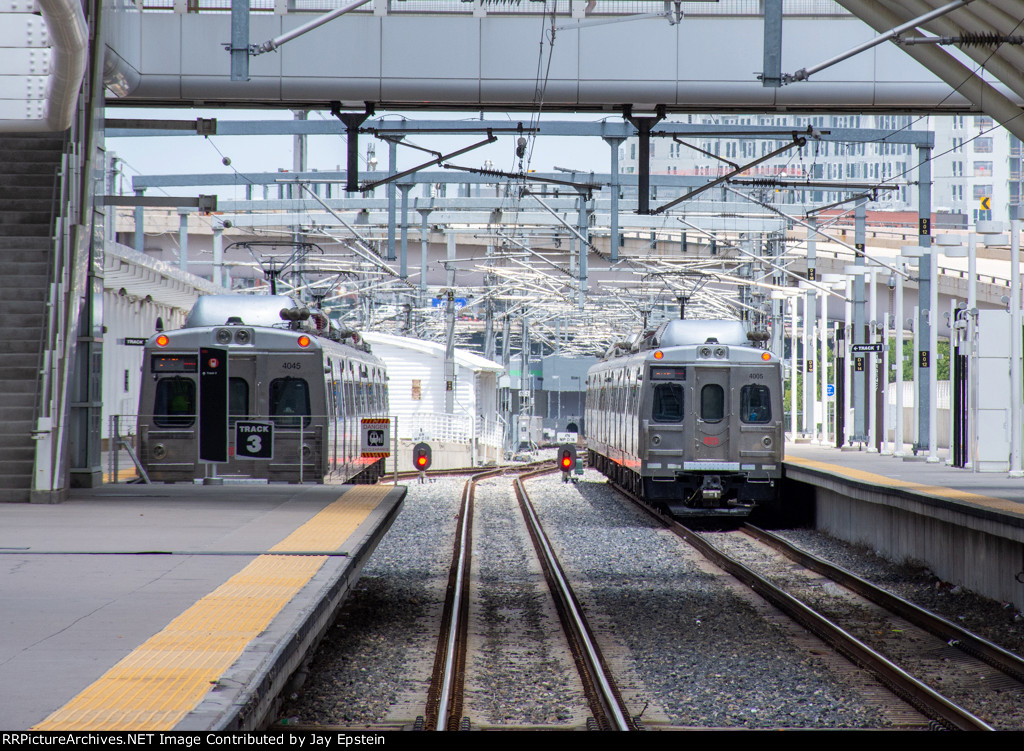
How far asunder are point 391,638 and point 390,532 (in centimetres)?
775

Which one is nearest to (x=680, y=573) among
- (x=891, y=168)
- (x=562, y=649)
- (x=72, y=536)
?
(x=562, y=649)

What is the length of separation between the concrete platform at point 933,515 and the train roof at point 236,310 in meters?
8.87

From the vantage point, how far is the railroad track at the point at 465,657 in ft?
23.4

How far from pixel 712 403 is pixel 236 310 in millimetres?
7973

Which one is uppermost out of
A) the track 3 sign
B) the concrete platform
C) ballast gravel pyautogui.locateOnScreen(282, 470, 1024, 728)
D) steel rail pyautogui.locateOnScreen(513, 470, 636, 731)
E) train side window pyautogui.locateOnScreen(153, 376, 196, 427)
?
train side window pyautogui.locateOnScreen(153, 376, 196, 427)

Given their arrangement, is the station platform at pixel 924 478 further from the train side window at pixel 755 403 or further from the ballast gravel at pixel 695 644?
the ballast gravel at pixel 695 644

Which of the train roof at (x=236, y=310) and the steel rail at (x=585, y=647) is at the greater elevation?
the train roof at (x=236, y=310)

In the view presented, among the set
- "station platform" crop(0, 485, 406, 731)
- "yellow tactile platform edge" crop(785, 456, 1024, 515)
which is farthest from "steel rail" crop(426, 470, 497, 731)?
"yellow tactile platform edge" crop(785, 456, 1024, 515)

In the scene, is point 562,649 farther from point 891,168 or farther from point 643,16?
point 891,168

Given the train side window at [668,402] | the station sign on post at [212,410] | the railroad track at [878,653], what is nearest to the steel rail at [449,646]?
the railroad track at [878,653]

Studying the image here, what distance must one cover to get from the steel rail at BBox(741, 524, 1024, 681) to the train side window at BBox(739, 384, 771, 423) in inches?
168

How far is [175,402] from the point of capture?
1709 centimetres

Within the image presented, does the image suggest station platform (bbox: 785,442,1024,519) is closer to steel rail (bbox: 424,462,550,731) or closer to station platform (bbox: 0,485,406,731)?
steel rail (bbox: 424,462,550,731)

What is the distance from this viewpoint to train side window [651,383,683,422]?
19.6 m
